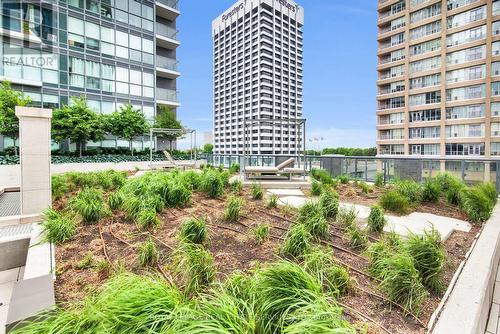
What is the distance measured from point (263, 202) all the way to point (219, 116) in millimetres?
119168

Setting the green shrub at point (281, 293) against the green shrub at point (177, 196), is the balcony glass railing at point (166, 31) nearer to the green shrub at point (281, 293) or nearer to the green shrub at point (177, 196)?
the green shrub at point (177, 196)

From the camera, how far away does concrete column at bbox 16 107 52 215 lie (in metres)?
5.75

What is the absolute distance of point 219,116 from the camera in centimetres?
12200

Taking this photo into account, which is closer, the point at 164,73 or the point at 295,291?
the point at 295,291

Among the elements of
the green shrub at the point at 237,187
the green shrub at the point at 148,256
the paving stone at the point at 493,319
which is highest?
the green shrub at the point at 237,187

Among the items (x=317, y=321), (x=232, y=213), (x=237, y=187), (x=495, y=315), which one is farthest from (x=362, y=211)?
(x=317, y=321)

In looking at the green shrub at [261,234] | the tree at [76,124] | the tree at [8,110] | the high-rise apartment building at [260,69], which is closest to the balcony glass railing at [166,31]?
the tree at [76,124]

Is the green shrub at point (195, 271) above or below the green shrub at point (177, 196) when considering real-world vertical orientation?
below

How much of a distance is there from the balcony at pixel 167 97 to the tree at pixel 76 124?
904 centimetres

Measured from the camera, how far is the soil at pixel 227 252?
98.0 inches

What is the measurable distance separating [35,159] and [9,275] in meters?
2.81

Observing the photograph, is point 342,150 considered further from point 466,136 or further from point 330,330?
point 330,330

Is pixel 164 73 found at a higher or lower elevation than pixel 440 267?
higher

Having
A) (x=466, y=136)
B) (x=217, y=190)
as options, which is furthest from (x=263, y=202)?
(x=466, y=136)
